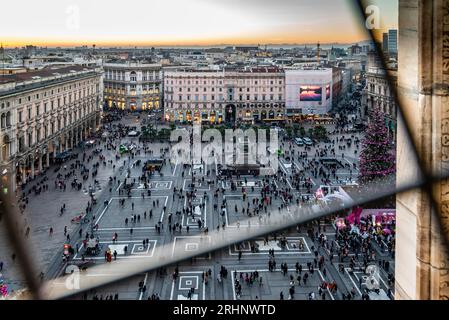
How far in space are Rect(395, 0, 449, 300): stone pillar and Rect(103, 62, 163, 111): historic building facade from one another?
84.4 m

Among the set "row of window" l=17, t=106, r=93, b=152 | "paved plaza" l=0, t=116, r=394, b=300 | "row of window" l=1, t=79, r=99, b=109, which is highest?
"row of window" l=1, t=79, r=99, b=109

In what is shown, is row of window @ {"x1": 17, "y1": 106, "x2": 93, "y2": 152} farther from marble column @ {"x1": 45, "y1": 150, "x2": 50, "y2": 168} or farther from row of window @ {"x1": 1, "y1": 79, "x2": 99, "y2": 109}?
row of window @ {"x1": 1, "y1": 79, "x2": 99, "y2": 109}

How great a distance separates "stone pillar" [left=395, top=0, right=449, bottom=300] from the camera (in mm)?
2961

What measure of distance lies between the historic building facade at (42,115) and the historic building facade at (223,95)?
1743cm

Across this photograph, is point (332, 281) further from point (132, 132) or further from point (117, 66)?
point (117, 66)

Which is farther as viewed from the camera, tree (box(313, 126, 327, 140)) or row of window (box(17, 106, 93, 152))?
tree (box(313, 126, 327, 140))

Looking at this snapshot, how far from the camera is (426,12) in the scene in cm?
298

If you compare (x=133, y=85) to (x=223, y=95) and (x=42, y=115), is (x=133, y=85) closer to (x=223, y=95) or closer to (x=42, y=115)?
(x=223, y=95)

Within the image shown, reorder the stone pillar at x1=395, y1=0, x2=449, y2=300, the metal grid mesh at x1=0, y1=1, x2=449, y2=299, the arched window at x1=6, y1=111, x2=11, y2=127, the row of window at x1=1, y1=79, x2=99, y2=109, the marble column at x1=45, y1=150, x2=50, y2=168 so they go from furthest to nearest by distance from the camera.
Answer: the marble column at x1=45, y1=150, x2=50, y2=168 < the row of window at x1=1, y1=79, x2=99, y2=109 < the arched window at x1=6, y1=111, x2=11, y2=127 < the stone pillar at x1=395, y1=0, x2=449, y2=300 < the metal grid mesh at x1=0, y1=1, x2=449, y2=299

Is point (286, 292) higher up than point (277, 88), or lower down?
lower down

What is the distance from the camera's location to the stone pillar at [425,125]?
9.71ft

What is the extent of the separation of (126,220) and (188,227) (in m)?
4.01

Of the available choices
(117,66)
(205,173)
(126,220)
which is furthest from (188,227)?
(117,66)

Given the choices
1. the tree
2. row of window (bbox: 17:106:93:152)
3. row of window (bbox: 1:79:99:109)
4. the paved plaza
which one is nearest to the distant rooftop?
row of window (bbox: 1:79:99:109)
